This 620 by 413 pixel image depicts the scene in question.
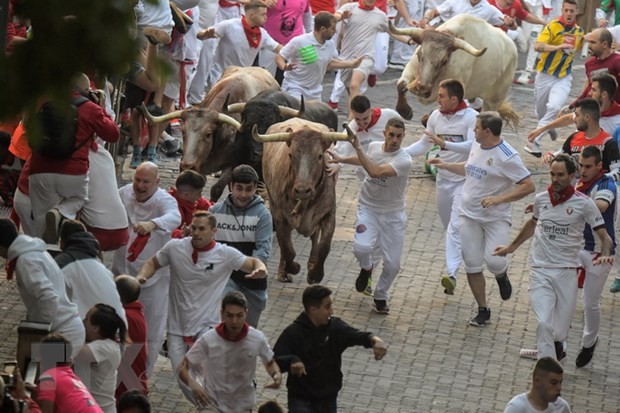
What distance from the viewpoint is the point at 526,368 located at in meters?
14.2

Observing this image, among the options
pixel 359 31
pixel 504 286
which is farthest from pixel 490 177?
pixel 359 31

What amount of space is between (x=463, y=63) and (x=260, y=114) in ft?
14.5

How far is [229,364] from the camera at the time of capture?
1121 cm

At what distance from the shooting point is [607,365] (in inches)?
575

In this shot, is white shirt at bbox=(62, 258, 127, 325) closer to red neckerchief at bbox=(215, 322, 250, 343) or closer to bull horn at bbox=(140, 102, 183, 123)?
red neckerchief at bbox=(215, 322, 250, 343)

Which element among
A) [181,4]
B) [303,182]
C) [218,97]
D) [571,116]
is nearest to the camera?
[303,182]

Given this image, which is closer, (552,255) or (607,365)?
(552,255)

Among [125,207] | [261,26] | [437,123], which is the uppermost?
[125,207]

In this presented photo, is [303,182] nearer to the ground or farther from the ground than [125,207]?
nearer to the ground

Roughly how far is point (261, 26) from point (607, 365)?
860 centimetres

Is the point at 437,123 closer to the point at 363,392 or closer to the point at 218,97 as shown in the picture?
the point at 218,97

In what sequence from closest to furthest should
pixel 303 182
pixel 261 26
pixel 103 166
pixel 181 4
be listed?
1. pixel 103 166
2. pixel 303 182
3. pixel 181 4
4. pixel 261 26

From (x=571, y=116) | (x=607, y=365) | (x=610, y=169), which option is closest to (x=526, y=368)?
(x=607, y=365)

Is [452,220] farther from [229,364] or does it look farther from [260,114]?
[229,364]
